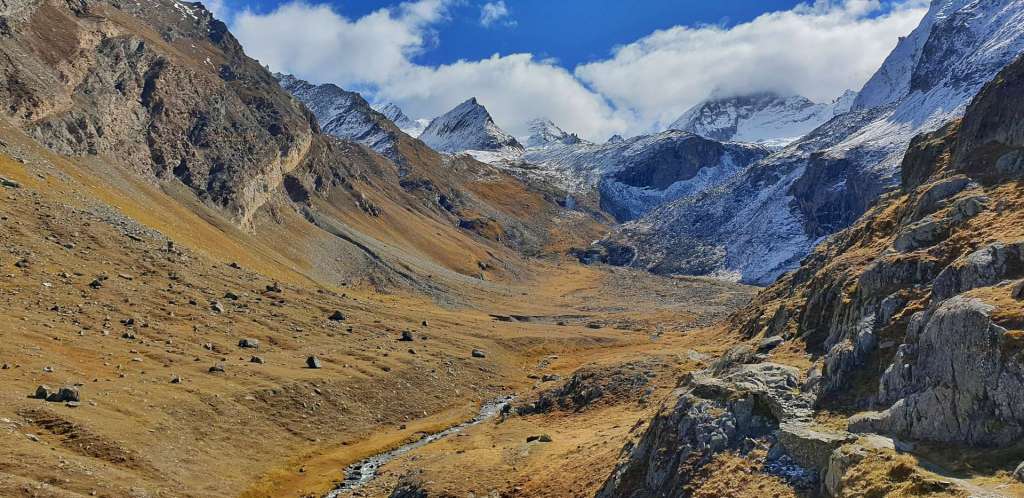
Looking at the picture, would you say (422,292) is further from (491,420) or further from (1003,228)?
(1003,228)

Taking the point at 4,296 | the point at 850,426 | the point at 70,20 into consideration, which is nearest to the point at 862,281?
the point at 850,426

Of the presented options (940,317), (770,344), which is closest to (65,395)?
(770,344)

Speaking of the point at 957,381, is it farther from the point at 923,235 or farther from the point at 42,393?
the point at 42,393

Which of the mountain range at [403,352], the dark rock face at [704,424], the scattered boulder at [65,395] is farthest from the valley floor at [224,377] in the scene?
the dark rock face at [704,424]

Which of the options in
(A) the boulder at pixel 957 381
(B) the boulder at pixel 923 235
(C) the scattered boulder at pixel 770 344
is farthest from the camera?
(C) the scattered boulder at pixel 770 344

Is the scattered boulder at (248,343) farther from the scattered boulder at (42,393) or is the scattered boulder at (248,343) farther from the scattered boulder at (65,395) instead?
the scattered boulder at (42,393)

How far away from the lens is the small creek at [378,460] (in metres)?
49.8

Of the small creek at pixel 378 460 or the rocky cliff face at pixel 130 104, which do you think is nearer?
the small creek at pixel 378 460

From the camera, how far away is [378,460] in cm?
5644

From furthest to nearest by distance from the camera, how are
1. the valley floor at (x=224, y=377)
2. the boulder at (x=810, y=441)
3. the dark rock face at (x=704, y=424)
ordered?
1. the valley floor at (x=224, y=377)
2. the dark rock face at (x=704, y=424)
3. the boulder at (x=810, y=441)

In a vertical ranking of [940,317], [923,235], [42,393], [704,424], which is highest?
[923,235]

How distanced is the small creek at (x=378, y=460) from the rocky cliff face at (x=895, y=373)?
2312 centimetres

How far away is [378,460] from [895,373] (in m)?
42.2

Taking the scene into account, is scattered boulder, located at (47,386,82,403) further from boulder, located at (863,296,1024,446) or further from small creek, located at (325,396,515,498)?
boulder, located at (863,296,1024,446)
